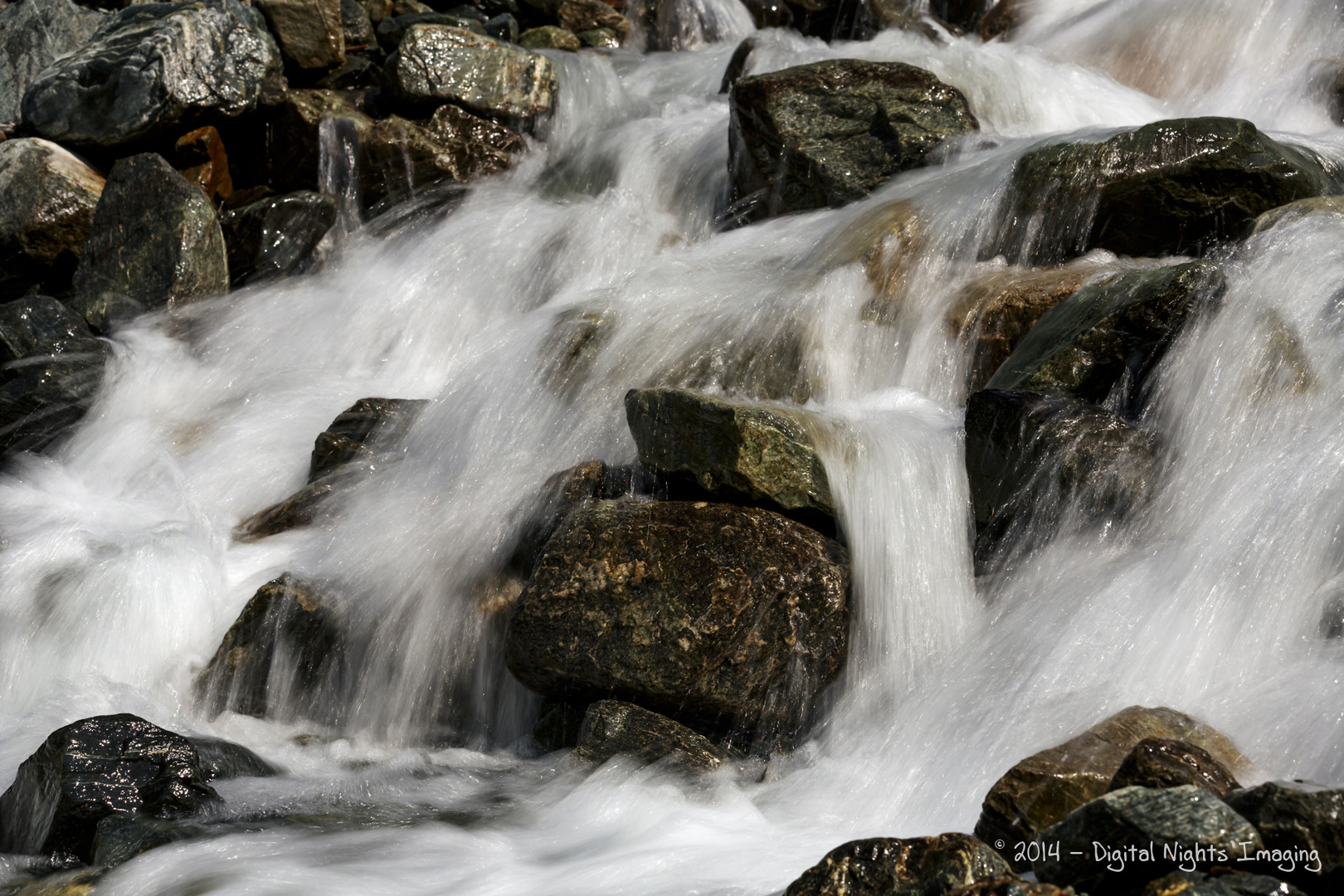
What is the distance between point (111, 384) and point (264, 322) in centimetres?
118

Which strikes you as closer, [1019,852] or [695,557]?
[1019,852]

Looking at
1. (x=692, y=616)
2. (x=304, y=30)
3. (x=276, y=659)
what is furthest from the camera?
(x=304, y=30)

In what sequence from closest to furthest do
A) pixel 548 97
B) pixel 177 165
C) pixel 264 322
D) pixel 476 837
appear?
pixel 476 837 < pixel 264 322 < pixel 177 165 < pixel 548 97

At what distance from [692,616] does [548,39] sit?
389 inches

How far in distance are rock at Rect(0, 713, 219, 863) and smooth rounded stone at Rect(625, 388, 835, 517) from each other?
211 cm

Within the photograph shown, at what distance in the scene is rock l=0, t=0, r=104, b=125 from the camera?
36.1 feet

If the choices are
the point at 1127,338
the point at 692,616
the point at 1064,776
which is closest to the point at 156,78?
the point at 692,616

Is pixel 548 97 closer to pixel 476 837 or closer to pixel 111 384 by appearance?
pixel 111 384

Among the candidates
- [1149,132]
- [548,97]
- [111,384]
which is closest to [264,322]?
[111,384]

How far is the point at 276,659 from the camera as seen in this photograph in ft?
16.9

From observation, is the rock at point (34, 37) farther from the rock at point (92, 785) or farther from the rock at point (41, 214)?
the rock at point (92, 785)

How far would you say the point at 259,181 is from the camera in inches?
396

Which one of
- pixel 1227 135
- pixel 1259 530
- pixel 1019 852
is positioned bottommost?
pixel 1019 852

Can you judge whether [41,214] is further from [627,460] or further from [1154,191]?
[1154,191]
